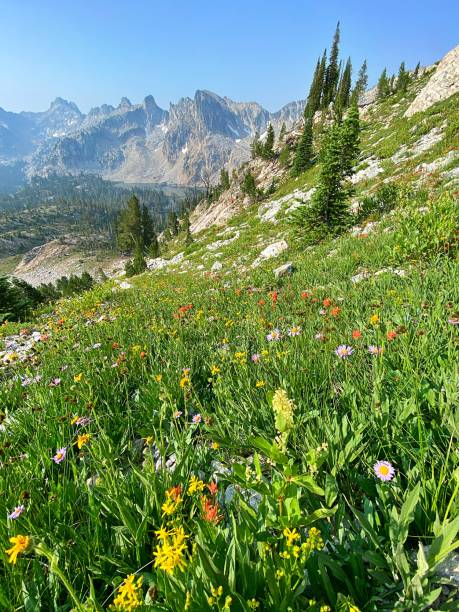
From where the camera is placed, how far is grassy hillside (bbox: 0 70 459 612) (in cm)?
131

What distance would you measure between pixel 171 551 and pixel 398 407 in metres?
1.75

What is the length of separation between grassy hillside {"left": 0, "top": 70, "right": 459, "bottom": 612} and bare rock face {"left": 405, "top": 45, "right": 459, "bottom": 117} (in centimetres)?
3391

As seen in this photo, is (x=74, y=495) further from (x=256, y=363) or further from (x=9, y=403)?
(x=9, y=403)

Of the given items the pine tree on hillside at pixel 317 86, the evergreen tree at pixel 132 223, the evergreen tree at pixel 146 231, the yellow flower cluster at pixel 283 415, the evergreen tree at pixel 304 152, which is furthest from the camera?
the evergreen tree at pixel 146 231

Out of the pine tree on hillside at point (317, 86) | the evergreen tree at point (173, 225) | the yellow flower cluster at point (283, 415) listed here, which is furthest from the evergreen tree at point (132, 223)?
the yellow flower cluster at point (283, 415)

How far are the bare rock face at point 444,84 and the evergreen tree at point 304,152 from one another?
782 inches

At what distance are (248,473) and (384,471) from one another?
0.79m

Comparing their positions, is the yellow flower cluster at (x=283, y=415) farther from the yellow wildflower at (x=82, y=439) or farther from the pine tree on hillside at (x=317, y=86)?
the pine tree on hillside at (x=317, y=86)

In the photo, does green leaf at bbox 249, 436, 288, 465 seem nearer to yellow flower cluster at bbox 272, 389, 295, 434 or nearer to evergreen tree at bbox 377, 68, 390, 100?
yellow flower cluster at bbox 272, 389, 295, 434

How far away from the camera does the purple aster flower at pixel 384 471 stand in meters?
1.69

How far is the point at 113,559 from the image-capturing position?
1.64 meters

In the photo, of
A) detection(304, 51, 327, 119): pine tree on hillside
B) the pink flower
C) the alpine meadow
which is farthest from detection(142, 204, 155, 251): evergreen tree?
Result: the pink flower

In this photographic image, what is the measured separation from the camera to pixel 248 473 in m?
1.66

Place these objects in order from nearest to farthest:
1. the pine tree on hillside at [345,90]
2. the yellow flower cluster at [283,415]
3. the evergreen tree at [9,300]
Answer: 1. the yellow flower cluster at [283,415]
2. the evergreen tree at [9,300]
3. the pine tree on hillside at [345,90]
